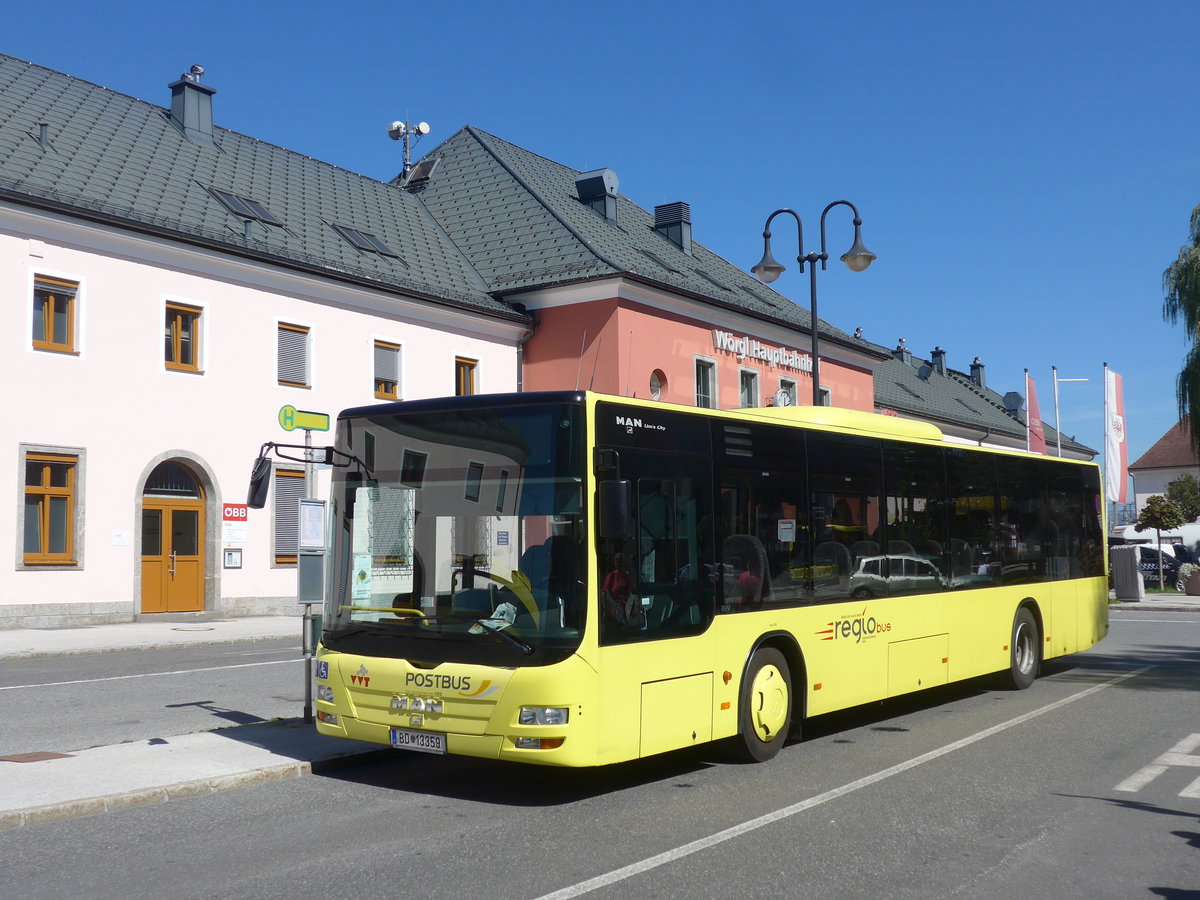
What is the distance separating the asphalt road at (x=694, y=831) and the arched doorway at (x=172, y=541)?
57.9 feet

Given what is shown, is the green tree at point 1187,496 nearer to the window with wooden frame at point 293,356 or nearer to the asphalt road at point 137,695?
the window with wooden frame at point 293,356

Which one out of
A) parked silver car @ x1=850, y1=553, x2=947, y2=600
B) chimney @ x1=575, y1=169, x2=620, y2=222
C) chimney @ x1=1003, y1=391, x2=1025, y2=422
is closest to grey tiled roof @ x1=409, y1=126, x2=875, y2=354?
chimney @ x1=575, y1=169, x2=620, y2=222

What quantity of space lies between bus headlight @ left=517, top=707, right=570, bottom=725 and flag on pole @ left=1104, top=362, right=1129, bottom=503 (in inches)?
1286

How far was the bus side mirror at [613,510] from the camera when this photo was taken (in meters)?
7.43

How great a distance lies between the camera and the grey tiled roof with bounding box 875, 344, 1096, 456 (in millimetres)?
59156

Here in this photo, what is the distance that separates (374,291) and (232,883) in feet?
83.9

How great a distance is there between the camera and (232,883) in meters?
5.80

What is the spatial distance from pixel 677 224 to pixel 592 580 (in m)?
37.5

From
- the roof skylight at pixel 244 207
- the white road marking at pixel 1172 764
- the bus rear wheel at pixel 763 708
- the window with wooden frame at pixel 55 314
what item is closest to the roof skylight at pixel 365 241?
the roof skylight at pixel 244 207

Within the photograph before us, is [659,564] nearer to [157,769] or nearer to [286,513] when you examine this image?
[157,769]

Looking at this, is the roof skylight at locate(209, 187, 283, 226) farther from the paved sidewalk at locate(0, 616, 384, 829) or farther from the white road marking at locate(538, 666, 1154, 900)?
the white road marking at locate(538, 666, 1154, 900)

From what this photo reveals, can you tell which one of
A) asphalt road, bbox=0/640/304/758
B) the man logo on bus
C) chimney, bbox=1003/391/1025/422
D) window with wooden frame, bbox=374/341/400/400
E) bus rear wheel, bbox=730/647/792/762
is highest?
chimney, bbox=1003/391/1025/422

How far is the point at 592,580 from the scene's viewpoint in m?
7.57

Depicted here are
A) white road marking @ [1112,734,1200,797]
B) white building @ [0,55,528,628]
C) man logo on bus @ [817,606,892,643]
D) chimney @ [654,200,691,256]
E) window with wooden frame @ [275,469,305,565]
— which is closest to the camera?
white road marking @ [1112,734,1200,797]
